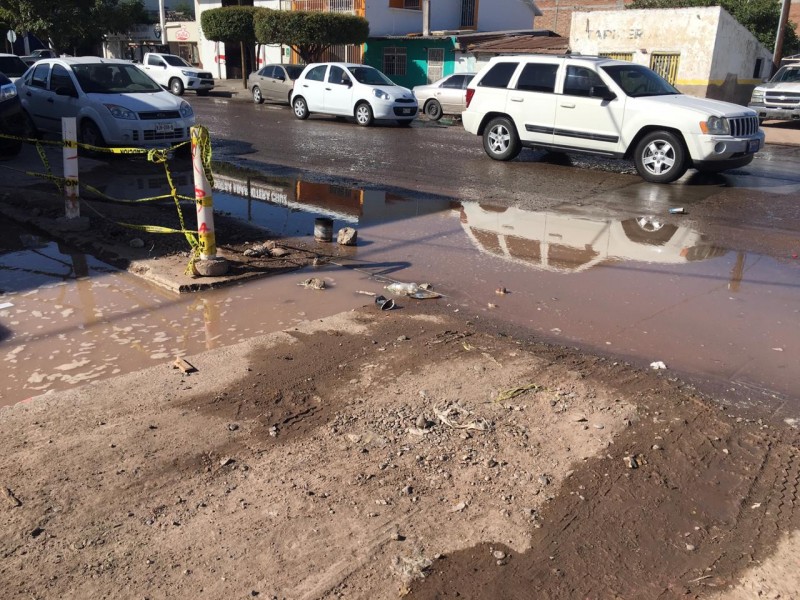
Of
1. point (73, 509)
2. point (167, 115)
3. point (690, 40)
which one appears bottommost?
point (73, 509)

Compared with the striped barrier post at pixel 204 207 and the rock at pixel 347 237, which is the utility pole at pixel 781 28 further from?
the striped barrier post at pixel 204 207

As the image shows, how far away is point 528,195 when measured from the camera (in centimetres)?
1162

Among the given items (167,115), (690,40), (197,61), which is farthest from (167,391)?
(197,61)

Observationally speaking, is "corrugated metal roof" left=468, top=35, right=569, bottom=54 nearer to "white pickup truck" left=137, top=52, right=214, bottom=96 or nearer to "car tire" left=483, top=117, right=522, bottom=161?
"white pickup truck" left=137, top=52, right=214, bottom=96

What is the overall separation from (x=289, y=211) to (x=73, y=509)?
699 centimetres

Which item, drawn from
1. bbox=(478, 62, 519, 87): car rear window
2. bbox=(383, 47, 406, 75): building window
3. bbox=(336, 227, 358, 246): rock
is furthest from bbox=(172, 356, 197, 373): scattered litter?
bbox=(383, 47, 406, 75): building window

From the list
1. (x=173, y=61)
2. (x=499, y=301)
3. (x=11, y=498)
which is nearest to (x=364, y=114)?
(x=499, y=301)

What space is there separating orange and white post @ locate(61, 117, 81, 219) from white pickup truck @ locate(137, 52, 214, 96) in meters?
27.5

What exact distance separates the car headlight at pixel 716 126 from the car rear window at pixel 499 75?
4.00m

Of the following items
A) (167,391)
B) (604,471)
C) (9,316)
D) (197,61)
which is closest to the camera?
(604,471)

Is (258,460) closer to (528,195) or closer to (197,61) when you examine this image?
(528,195)

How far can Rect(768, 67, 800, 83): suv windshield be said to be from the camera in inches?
959

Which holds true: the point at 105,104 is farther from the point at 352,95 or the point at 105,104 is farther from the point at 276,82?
the point at 276,82

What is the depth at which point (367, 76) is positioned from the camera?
858 inches
